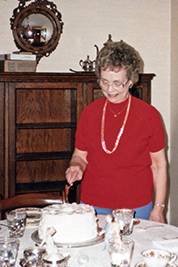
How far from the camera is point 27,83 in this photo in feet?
12.0

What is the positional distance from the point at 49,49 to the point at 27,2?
0.46 m

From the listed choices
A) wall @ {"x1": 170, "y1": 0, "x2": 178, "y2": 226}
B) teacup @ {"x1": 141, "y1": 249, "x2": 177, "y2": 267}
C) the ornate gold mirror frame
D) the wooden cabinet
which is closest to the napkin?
teacup @ {"x1": 141, "y1": 249, "x2": 177, "y2": 267}

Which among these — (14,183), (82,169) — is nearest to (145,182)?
(82,169)

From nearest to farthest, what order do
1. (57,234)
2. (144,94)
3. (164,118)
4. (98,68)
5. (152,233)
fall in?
(57,234) < (152,233) < (98,68) < (144,94) < (164,118)

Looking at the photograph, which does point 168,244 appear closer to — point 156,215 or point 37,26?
point 156,215

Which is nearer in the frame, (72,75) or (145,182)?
(145,182)

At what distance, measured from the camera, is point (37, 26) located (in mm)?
3986

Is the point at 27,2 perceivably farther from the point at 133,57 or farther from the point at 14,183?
the point at 133,57

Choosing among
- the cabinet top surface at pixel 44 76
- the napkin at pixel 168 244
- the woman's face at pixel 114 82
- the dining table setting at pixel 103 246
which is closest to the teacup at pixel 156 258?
the dining table setting at pixel 103 246

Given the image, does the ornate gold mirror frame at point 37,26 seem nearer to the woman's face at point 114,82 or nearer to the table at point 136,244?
the woman's face at point 114,82

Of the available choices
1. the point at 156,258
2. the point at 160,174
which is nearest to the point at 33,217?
the point at 160,174

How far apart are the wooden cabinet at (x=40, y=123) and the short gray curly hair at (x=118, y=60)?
4.82ft

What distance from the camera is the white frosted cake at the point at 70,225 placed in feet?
5.68

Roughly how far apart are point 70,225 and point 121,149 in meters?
0.61
